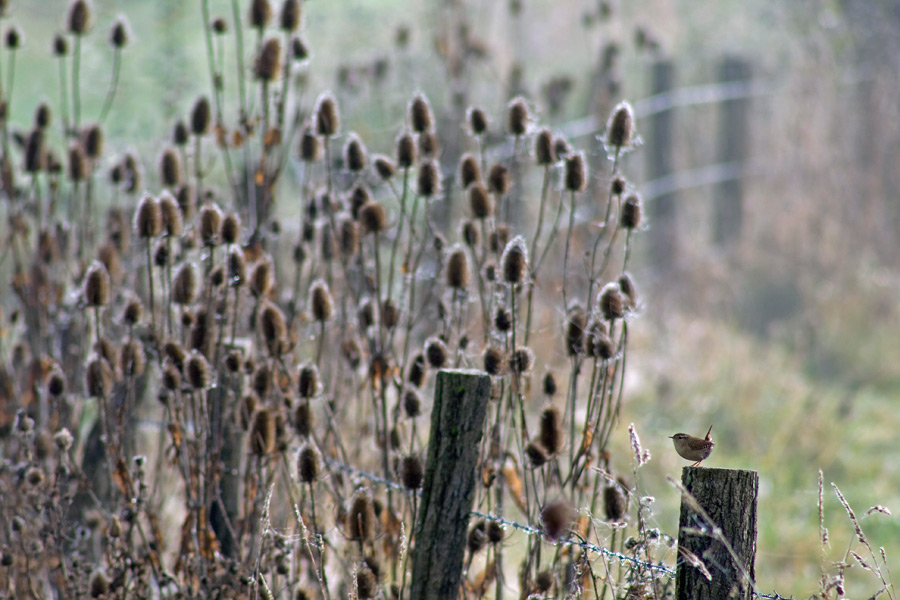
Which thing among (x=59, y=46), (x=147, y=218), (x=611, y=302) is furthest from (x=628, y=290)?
(x=59, y=46)

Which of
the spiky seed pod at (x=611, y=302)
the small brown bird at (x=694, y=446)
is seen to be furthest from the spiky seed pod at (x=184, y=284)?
the small brown bird at (x=694, y=446)

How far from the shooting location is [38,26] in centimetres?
1058

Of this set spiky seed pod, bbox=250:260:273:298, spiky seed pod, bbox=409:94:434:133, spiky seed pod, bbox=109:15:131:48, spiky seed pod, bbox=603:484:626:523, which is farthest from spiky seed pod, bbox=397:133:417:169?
spiky seed pod, bbox=109:15:131:48

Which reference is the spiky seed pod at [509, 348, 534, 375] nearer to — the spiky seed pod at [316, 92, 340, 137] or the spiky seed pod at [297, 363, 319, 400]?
the spiky seed pod at [297, 363, 319, 400]

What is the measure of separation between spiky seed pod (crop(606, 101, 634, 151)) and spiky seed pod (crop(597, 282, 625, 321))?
1.55ft

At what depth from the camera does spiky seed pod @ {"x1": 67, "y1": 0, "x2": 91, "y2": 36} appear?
11.4ft

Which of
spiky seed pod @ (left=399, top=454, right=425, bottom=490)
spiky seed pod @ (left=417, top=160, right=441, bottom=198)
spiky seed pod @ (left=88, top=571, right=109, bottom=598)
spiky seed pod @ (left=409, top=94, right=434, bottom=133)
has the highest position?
spiky seed pod @ (left=409, top=94, right=434, bottom=133)

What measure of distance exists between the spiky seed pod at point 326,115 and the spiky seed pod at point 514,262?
76 centimetres

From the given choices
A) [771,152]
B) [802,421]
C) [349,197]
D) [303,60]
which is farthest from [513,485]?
[771,152]

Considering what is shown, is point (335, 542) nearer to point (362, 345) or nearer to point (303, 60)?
point (362, 345)

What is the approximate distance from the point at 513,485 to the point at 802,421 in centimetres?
399

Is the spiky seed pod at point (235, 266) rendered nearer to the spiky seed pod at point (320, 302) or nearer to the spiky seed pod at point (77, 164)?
the spiky seed pod at point (320, 302)

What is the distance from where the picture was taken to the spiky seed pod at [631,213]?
2.64 meters

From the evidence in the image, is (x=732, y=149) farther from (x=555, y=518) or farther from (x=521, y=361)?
(x=555, y=518)
